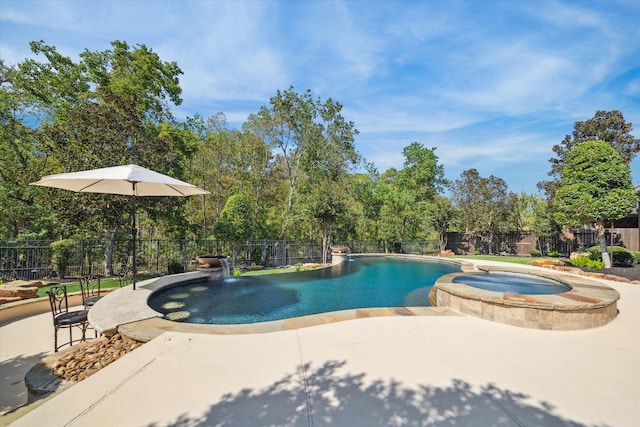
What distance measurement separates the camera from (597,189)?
10547 millimetres

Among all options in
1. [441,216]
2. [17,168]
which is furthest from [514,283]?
[17,168]

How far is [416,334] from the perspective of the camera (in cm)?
395

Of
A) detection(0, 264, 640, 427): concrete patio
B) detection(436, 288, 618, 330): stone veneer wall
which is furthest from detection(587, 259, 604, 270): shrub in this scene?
detection(0, 264, 640, 427): concrete patio

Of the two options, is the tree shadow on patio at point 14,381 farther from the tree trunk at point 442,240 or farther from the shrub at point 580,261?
the tree trunk at point 442,240

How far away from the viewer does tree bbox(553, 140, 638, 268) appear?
401 inches

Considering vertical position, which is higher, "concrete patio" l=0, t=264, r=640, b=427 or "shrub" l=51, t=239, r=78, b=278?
"shrub" l=51, t=239, r=78, b=278

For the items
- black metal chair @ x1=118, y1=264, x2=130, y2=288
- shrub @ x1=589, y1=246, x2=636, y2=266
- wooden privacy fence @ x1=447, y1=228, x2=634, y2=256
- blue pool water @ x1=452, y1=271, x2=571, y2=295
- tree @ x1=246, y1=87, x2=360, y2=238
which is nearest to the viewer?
blue pool water @ x1=452, y1=271, x2=571, y2=295

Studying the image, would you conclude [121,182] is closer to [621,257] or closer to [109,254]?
[109,254]

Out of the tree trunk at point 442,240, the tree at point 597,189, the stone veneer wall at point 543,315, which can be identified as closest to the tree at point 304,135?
the tree trunk at point 442,240

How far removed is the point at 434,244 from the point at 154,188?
21683 millimetres

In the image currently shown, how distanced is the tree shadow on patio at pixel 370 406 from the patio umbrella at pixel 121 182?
4604 millimetres

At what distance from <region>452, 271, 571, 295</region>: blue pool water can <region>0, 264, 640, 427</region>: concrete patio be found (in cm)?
353

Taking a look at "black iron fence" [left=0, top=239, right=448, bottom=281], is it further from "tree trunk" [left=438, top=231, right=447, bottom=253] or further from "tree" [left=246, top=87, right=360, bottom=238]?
"tree" [left=246, top=87, right=360, bottom=238]

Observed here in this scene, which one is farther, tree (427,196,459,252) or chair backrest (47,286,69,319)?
tree (427,196,459,252)
